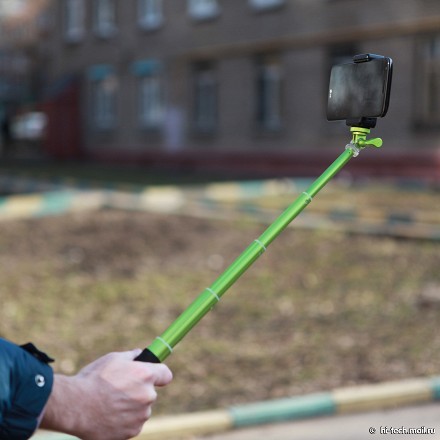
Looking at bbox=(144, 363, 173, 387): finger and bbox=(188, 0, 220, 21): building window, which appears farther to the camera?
bbox=(188, 0, 220, 21): building window

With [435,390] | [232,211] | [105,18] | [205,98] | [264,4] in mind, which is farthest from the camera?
[105,18]

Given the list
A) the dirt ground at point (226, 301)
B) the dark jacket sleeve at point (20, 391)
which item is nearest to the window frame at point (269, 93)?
the dirt ground at point (226, 301)

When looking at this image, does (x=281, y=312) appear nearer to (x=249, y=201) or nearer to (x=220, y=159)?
(x=249, y=201)

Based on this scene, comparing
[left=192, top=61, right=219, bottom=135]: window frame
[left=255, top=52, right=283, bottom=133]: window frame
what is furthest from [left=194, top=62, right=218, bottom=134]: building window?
[left=255, top=52, right=283, bottom=133]: window frame

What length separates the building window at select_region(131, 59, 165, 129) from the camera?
28469 millimetres

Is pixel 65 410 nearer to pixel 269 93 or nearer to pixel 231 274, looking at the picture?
pixel 231 274

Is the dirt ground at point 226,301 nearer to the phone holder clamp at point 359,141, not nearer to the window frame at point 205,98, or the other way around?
the phone holder clamp at point 359,141

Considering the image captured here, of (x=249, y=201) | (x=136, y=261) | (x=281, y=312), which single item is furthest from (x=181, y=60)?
(x=281, y=312)

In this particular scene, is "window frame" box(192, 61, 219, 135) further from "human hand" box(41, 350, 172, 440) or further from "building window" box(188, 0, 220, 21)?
A: "human hand" box(41, 350, 172, 440)

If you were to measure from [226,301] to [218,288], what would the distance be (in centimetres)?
590

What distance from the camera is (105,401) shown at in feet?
5.70

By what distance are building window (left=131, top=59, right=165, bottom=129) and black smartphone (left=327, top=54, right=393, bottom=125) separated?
26.5 m

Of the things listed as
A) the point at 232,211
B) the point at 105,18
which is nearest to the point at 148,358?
the point at 232,211

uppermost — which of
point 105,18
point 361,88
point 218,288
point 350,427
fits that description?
point 105,18
